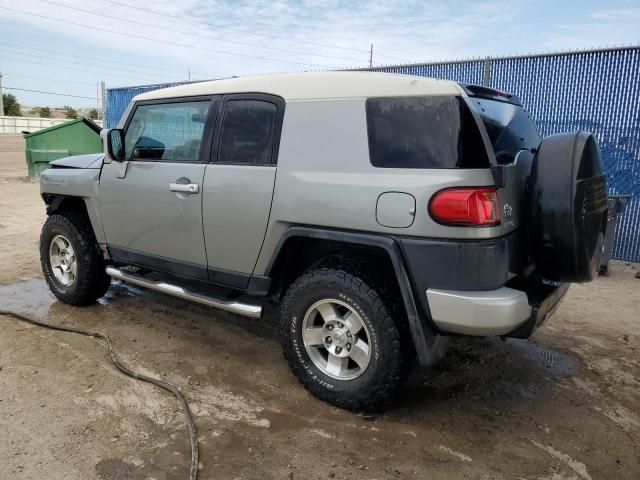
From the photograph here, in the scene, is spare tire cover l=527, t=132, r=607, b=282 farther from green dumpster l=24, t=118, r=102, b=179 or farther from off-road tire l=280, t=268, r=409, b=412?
green dumpster l=24, t=118, r=102, b=179

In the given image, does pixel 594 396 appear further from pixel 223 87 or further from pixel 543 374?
pixel 223 87

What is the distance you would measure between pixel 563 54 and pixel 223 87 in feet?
16.6

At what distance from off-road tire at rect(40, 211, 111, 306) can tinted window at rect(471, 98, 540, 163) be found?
3.42 meters

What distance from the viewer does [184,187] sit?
3.61m

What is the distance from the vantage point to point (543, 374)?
12.0 ft

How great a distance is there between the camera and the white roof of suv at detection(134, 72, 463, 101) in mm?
2789

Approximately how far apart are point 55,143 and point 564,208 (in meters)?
Result: 13.2

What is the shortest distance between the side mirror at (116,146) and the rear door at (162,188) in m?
0.05

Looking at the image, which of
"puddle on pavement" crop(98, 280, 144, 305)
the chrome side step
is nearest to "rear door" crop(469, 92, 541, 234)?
the chrome side step

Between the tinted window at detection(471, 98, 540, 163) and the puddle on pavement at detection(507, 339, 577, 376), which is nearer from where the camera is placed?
the tinted window at detection(471, 98, 540, 163)

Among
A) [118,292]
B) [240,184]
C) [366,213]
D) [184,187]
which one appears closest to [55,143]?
[118,292]

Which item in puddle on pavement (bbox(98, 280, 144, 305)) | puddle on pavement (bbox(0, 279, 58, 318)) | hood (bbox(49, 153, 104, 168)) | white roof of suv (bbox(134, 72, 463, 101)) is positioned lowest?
puddle on pavement (bbox(98, 280, 144, 305))

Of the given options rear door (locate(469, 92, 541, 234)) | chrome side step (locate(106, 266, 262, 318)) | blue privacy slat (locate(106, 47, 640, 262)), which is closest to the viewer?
rear door (locate(469, 92, 541, 234))

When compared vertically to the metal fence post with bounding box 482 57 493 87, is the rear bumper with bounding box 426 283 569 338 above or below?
below
